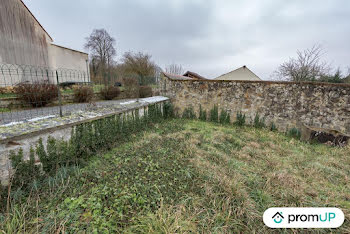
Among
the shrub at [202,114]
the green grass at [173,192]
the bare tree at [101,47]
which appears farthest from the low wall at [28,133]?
the bare tree at [101,47]

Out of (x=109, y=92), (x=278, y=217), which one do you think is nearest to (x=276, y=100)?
(x=278, y=217)

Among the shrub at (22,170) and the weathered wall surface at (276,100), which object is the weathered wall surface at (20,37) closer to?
the weathered wall surface at (276,100)

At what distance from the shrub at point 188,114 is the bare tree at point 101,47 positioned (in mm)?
21011

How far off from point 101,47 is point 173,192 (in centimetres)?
2761

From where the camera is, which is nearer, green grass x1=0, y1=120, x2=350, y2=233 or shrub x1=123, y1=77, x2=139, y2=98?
green grass x1=0, y1=120, x2=350, y2=233

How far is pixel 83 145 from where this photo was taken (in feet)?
9.36

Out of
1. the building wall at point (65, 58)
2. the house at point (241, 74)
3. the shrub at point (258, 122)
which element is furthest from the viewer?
the house at point (241, 74)

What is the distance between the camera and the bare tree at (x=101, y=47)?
23.0 meters

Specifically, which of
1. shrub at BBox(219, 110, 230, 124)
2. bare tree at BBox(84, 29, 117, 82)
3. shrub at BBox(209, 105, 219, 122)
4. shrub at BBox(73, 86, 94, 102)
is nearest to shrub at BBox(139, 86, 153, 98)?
shrub at BBox(73, 86, 94, 102)

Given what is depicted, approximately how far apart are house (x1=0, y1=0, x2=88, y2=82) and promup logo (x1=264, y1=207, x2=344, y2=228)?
10.7 m

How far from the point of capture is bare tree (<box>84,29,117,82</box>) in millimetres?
23031

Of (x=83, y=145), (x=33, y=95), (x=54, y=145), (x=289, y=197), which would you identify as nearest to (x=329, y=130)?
(x=289, y=197)

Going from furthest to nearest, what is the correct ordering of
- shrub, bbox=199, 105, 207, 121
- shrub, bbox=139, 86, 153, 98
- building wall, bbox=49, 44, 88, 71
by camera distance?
building wall, bbox=49, 44, 88, 71
shrub, bbox=139, 86, 153, 98
shrub, bbox=199, 105, 207, 121

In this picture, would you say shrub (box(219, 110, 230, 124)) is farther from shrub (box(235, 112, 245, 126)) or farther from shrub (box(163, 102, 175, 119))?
shrub (box(163, 102, 175, 119))
